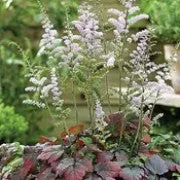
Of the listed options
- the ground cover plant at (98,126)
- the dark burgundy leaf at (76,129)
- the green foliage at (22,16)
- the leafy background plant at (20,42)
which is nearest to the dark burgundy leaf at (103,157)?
the ground cover plant at (98,126)

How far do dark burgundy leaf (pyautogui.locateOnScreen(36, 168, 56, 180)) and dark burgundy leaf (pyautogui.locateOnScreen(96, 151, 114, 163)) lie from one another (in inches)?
5.3

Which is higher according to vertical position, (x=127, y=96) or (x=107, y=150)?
(x=127, y=96)

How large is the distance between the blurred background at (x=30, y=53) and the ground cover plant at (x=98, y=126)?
3.99 feet

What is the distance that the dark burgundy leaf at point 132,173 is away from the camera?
67.7 inches

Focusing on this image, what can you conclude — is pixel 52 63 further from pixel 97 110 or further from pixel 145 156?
pixel 145 156

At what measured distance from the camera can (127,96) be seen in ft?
6.11

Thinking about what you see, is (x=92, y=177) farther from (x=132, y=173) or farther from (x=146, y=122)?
(x=146, y=122)

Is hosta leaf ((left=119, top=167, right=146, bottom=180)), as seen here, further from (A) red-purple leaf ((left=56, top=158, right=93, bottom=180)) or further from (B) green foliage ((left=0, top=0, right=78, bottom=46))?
(B) green foliage ((left=0, top=0, right=78, bottom=46))

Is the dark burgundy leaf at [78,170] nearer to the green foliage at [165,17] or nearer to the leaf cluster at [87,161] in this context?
the leaf cluster at [87,161]

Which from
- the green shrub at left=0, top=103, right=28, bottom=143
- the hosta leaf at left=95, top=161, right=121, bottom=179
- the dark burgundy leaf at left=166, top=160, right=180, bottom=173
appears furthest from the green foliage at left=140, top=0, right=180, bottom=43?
the hosta leaf at left=95, top=161, right=121, bottom=179

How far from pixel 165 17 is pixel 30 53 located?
0.82 m

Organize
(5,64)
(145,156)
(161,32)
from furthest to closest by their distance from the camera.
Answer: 1. (5,64)
2. (161,32)
3. (145,156)

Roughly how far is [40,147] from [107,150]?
0.21 metres

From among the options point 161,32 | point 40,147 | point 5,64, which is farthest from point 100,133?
point 5,64
